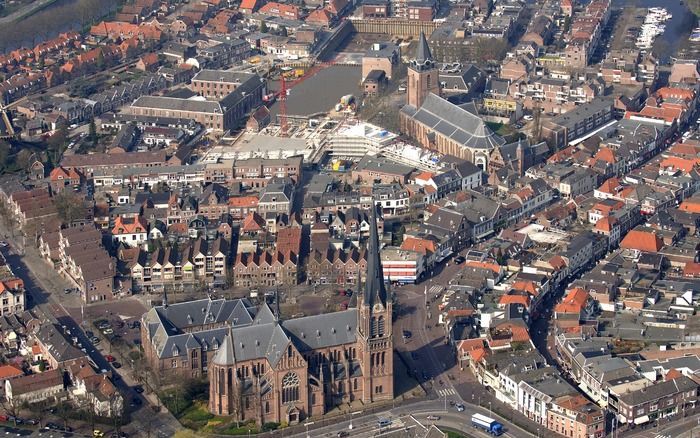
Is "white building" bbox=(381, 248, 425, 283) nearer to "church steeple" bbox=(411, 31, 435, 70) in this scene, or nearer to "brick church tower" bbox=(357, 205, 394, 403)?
"brick church tower" bbox=(357, 205, 394, 403)

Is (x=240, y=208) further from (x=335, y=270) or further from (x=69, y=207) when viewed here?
(x=335, y=270)

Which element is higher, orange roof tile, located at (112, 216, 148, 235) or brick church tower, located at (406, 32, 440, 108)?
brick church tower, located at (406, 32, 440, 108)

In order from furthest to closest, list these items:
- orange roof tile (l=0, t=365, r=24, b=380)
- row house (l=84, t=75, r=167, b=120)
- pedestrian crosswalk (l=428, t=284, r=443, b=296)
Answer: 1. row house (l=84, t=75, r=167, b=120)
2. pedestrian crosswalk (l=428, t=284, r=443, b=296)
3. orange roof tile (l=0, t=365, r=24, b=380)

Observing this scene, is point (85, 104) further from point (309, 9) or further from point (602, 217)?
point (602, 217)

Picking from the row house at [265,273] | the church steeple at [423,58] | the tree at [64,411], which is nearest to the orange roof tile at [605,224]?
the row house at [265,273]

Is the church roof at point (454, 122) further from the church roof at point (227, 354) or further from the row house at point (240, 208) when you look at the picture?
the church roof at point (227, 354)

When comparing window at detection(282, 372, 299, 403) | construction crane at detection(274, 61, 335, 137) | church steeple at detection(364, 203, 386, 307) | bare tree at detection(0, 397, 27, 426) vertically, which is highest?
church steeple at detection(364, 203, 386, 307)

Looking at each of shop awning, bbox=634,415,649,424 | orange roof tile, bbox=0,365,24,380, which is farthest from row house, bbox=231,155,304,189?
shop awning, bbox=634,415,649,424
